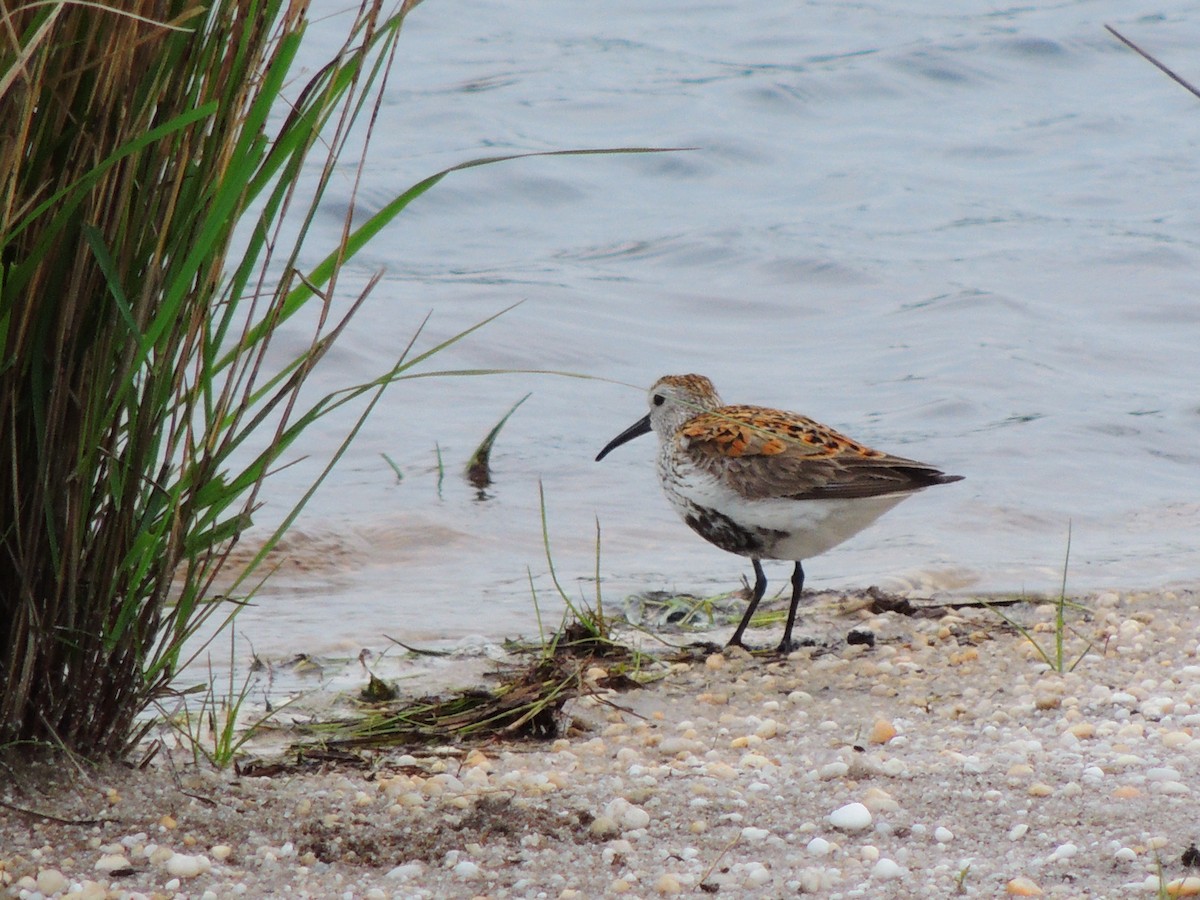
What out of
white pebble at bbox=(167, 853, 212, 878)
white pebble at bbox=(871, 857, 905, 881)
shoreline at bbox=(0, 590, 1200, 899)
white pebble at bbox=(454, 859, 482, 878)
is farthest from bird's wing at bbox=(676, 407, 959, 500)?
white pebble at bbox=(167, 853, 212, 878)

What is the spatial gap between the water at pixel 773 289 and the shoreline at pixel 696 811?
225 cm

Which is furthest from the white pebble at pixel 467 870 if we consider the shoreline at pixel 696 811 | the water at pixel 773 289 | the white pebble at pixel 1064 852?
the water at pixel 773 289

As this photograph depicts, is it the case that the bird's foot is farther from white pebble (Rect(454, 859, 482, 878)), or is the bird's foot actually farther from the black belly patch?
white pebble (Rect(454, 859, 482, 878))

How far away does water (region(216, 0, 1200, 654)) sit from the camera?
308 inches

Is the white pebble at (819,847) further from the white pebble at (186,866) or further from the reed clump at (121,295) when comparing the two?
the reed clump at (121,295)

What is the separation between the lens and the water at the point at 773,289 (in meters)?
7.83

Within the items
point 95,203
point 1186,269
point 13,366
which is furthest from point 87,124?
point 1186,269

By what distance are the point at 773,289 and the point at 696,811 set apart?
9.28m

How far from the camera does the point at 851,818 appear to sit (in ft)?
11.9

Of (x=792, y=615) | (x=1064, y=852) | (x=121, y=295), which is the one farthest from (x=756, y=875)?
(x=792, y=615)

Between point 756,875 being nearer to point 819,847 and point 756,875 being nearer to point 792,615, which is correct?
point 819,847

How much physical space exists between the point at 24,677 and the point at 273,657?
116 inches

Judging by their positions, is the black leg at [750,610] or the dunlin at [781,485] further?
the black leg at [750,610]

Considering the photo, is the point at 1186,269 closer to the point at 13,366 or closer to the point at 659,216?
the point at 659,216
